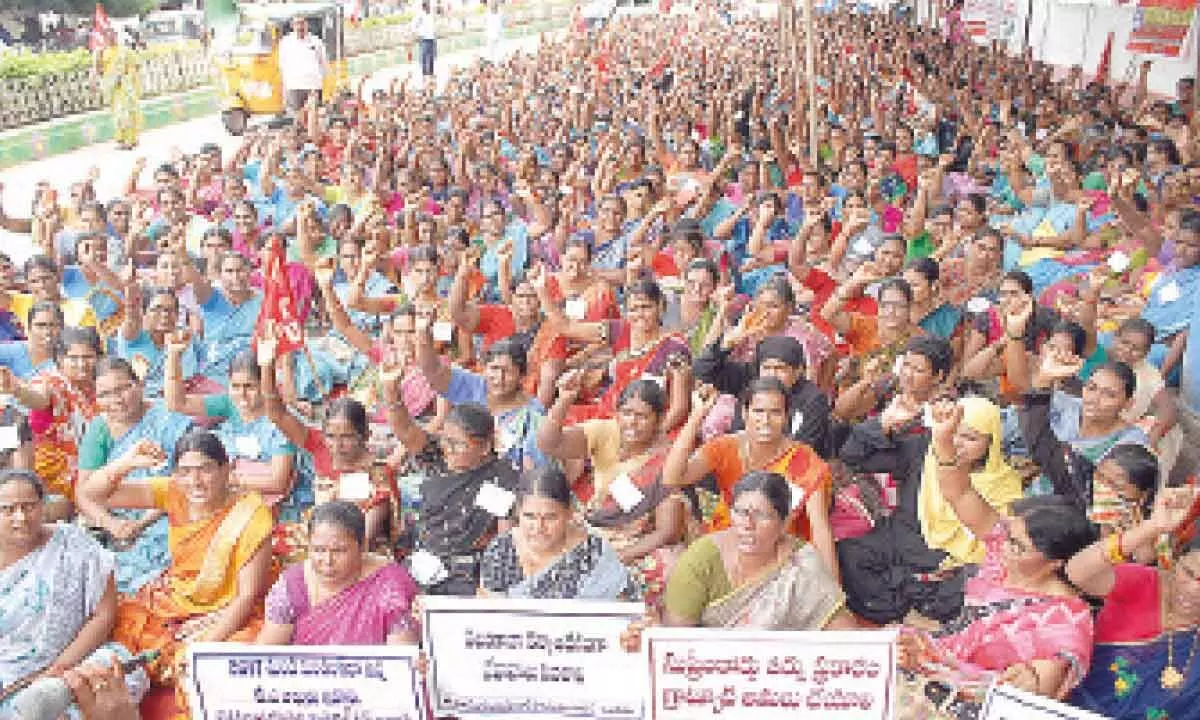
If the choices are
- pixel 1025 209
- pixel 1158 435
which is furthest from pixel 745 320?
pixel 1025 209

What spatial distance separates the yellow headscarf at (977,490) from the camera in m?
3.29

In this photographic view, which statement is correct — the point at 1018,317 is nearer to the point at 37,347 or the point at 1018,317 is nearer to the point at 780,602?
the point at 780,602

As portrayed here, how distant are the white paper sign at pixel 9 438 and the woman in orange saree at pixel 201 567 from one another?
64 centimetres

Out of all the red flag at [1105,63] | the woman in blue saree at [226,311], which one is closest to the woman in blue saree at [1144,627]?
the woman in blue saree at [226,311]

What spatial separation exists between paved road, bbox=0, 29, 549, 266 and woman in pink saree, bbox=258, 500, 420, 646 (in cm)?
705

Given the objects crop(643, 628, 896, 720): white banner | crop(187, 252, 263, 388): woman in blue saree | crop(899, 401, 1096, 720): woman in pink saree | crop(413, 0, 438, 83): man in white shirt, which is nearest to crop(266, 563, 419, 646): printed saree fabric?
crop(643, 628, 896, 720): white banner

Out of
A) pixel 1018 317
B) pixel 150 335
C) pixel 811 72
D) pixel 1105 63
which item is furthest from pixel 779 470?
pixel 1105 63

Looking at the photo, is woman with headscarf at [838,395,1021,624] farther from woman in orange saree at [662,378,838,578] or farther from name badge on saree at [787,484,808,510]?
name badge on saree at [787,484,808,510]

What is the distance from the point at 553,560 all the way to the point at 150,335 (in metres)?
3.02

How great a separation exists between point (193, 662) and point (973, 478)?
2318 mm

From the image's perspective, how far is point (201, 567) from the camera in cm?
323

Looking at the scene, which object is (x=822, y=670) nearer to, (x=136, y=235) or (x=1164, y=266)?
(x=1164, y=266)

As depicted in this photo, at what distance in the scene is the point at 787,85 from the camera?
42.9ft

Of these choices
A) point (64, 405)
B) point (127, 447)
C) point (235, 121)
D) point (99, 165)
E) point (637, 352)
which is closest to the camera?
point (127, 447)
